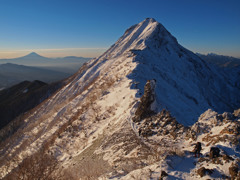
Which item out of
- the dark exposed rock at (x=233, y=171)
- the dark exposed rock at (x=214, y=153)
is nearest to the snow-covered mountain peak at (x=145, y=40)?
the dark exposed rock at (x=214, y=153)

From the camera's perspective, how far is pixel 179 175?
8656mm

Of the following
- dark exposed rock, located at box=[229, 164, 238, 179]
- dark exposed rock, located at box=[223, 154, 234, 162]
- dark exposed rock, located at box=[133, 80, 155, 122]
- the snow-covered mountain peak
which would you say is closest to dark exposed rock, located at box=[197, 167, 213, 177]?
dark exposed rock, located at box=[229, 164, 238, 179]

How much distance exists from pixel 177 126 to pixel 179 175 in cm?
654

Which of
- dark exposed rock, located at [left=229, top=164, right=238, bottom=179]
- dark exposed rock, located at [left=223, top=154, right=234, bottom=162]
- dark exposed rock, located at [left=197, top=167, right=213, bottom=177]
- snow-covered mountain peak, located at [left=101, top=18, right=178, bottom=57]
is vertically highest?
snow-covered mountain peak, located at [left=101, top=18, right=178, bottom=57]

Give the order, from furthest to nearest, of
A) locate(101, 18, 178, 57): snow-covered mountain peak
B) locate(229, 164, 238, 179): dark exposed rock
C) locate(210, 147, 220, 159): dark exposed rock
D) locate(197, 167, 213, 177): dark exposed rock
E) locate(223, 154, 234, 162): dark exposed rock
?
1. locate(101, 18, 178, 57): snow-covered mountain peak
2. locate(210, 147, 220, 159): dark exposed rock
3. locate(223, 154, 234, 162): dark exposed rock
4. locate(197, 167, 213, 177): dark exposed rock
5. locate(229, 164, 238, 179): dark exposed rock

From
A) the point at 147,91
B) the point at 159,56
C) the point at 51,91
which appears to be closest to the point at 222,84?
the point at 159,56

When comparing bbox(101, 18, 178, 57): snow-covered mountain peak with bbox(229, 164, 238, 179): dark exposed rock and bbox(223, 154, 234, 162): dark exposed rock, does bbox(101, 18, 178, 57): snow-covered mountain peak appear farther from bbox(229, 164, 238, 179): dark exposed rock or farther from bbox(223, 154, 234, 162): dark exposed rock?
bbox(229, 164, 238, 179): dark exposed rock

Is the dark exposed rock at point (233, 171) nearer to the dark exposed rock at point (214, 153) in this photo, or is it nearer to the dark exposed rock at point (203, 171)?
the dark exposed rock at point (203, 171)

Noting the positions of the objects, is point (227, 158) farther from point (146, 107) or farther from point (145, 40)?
point (145, 40)

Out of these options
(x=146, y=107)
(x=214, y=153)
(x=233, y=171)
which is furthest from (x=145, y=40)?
(x=233, y=171)

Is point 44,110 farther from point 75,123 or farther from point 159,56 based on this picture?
point 159,56

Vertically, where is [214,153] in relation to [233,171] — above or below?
above

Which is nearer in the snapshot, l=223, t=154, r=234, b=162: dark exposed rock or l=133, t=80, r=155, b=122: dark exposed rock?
l=223, t=154, r=234, b=162: dark exposed rock

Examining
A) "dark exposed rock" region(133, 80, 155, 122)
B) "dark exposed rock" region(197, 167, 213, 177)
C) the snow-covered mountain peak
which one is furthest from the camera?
the snow-covered mountain peak
